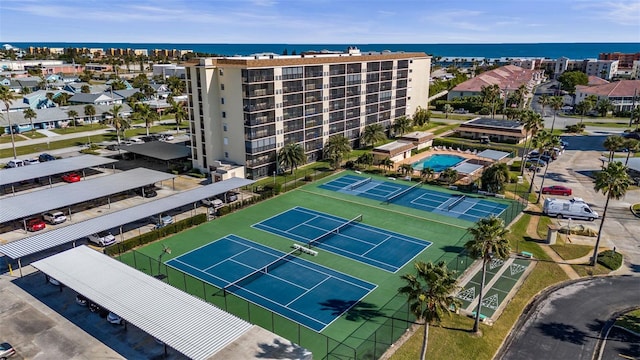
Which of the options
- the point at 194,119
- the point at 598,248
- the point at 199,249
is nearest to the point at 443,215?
the point at 598,248

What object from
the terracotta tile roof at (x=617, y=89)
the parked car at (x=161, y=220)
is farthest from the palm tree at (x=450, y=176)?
the terracotta tile roof at (x=617, y=89)

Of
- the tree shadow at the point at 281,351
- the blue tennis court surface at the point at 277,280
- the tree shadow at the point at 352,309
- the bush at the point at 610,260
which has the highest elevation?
the tree shadow at the point at 281,351

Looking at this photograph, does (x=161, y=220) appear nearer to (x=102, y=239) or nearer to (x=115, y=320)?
(x=102, y=239)

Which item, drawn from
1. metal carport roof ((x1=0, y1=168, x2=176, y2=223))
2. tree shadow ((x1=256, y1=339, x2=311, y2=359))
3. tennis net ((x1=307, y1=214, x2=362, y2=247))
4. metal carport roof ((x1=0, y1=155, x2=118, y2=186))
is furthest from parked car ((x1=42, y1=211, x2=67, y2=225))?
tree shadow ((x1=256, y1=339, x2=311, y2=359))

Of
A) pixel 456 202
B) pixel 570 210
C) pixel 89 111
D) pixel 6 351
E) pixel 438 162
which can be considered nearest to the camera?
pixel 6 351

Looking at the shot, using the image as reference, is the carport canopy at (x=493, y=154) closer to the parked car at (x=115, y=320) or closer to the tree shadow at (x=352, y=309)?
the tree shadow at (x=352, y=309)

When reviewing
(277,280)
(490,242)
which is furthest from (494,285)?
(277,280)

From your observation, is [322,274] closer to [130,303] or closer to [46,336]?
[130,303]
